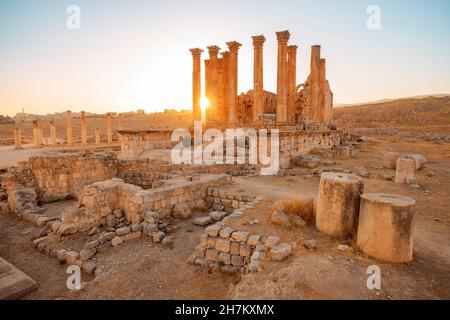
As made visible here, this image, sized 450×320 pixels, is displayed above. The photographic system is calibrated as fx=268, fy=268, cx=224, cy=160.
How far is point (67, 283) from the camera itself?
18.0ft

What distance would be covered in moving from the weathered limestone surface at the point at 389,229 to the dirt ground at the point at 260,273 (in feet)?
0.59

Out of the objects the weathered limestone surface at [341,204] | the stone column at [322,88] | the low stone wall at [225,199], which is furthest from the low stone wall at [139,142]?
the stone column at [322,88]

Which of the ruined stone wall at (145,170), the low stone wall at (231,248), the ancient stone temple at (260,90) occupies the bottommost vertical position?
the low stone wall at (231,248)

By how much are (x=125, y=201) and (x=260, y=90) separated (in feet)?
51.1

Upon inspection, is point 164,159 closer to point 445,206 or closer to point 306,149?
point 306,149

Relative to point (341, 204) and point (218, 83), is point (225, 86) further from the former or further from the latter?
→ point (341, 204)

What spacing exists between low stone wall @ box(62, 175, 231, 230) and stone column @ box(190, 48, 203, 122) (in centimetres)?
1584

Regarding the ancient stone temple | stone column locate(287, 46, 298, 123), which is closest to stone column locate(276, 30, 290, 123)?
the ancient stone temple

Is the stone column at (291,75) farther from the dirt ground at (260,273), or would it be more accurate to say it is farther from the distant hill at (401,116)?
the distant hill at (401,116)

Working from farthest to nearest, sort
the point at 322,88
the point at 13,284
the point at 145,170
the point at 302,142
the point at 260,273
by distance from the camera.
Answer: the point at 322,88
the point at 302,142
the point at 145,170
the point at 13,284
the point at 260,273

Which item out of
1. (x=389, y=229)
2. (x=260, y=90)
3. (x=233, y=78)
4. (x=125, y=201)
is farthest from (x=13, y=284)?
(x=233, y=78)

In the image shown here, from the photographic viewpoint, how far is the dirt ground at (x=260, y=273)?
3.91 meters

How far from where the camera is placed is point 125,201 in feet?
27.5

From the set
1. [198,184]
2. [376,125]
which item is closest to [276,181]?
[198,184]
